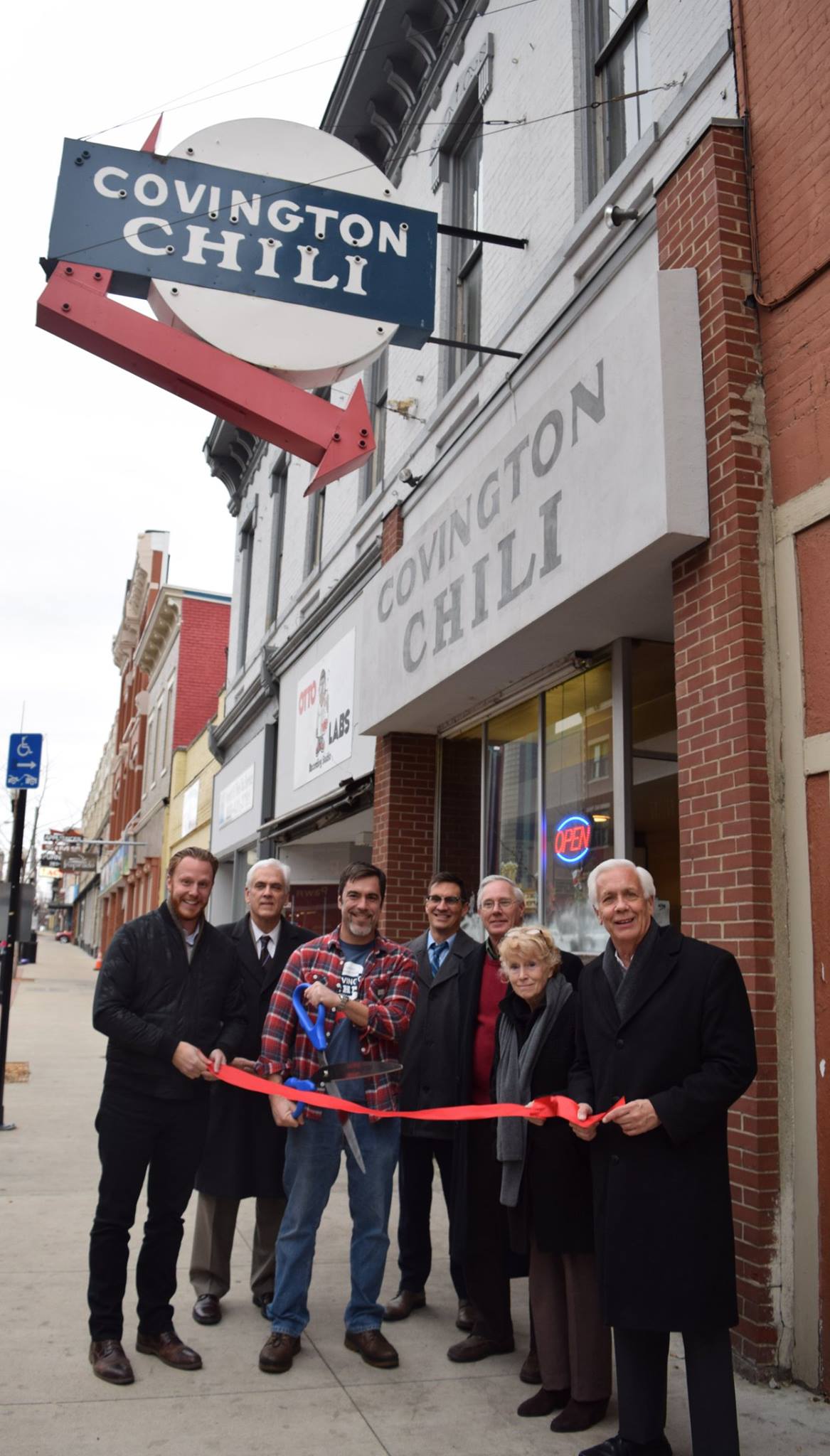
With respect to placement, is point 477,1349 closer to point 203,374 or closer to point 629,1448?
point 629,1448

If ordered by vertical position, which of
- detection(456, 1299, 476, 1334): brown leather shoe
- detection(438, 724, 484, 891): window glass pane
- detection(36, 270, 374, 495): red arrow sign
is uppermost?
detection(36, 270, 374, 495): red arrow sign

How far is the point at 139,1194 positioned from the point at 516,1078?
155 cm

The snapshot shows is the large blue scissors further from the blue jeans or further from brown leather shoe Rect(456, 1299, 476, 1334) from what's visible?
brown leather shoe Rect(456, 1299, 476, 1334)

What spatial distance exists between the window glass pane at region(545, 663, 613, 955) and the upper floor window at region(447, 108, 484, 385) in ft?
12.3

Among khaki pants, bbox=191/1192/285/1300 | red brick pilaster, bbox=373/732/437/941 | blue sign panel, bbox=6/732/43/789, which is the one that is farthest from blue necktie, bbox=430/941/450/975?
blue sign panel, bbox=6/732/43/789

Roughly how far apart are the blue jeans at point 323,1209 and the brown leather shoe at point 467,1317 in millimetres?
487

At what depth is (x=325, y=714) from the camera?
1258 centimetres

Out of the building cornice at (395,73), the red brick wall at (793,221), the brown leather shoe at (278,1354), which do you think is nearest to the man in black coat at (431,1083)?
the brown leather shoe at (278,1354)

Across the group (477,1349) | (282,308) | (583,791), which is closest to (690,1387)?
(477,1349)

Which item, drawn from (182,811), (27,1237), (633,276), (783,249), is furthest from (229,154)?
(182,811)

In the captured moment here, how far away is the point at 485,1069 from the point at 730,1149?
1.05m

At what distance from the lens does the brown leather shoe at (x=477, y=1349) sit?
14.8ft

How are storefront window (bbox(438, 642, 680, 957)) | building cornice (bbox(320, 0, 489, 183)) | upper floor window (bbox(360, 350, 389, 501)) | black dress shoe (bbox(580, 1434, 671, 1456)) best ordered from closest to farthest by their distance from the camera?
black dress shoe (bbox(580, 1434, 671, 1456))
storefront window (bbox(438, 642, 680, 957))
building cornice (bbox(320, 0, 489, 183))
upper floor window (bbox(360, 350, 389, 501))

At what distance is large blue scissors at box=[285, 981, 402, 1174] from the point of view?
452 cm
